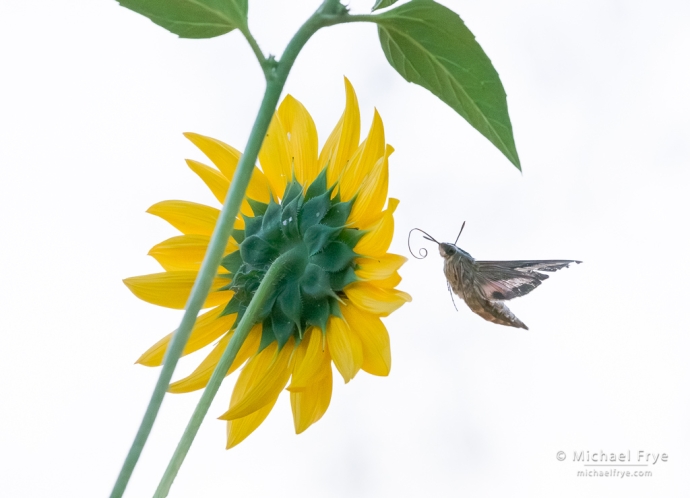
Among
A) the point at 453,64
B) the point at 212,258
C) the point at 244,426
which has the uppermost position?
the point at 453,64

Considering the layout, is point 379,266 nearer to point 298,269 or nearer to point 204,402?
point 298,269

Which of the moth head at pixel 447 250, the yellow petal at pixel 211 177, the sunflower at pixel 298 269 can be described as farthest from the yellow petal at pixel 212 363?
the moth head at pixel 447 250

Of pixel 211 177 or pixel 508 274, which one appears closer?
pixel 211 177

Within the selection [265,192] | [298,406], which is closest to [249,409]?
[298,406]

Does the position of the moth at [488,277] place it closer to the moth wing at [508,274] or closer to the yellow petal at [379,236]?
the moth wing at [508,274]

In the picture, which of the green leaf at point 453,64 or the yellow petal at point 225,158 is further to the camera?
the yellow petal at point 225,158

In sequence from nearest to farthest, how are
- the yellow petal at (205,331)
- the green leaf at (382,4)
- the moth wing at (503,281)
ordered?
1. the green leaf at (382,4)
2. the yellow petal at (205,331)
3. the moth wing at (503,281)

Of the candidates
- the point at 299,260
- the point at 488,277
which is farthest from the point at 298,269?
the point at 488,277
